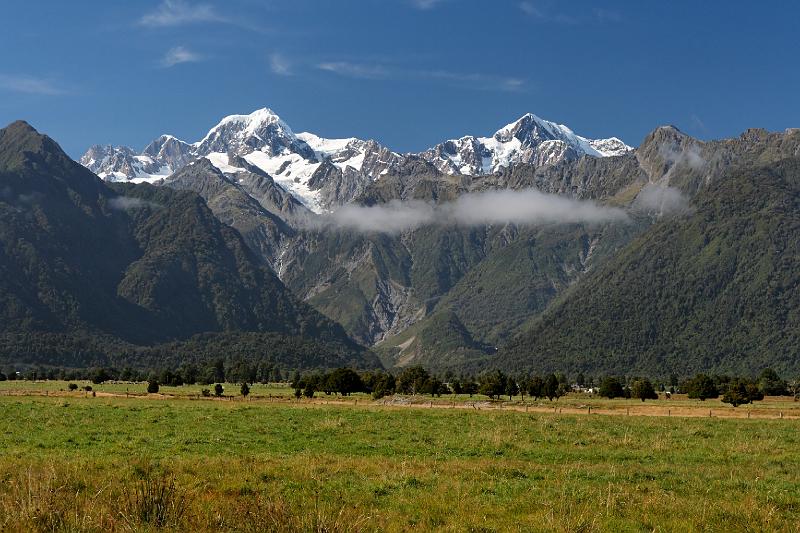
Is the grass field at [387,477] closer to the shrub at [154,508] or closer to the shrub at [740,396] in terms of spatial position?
the shrub at [154,508]

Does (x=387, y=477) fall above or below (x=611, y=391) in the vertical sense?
above

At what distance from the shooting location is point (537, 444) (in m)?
41.7

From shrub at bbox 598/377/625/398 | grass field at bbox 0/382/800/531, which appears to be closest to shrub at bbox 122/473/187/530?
grass field at bbox 0/382/800/531

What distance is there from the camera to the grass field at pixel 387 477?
718 inches

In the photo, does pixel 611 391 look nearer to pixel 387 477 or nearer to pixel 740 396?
pixel 740 396

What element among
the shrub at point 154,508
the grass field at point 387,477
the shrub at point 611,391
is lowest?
the shrub at point 611,391

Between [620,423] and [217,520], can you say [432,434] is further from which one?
[217,520]

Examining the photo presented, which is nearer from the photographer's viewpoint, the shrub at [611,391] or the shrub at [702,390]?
the shrub at [702,390]

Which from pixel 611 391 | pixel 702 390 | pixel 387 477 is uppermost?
pixel 387 477

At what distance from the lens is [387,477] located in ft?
88.8

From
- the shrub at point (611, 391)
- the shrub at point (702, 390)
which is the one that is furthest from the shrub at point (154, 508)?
the shrub at point (611, 391)

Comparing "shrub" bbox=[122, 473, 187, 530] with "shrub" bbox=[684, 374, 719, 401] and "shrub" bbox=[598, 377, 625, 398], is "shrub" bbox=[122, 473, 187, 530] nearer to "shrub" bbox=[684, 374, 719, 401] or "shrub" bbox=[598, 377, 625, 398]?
"shrub" bbox=[684, 374, 719, 401]

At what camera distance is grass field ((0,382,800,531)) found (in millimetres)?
18234

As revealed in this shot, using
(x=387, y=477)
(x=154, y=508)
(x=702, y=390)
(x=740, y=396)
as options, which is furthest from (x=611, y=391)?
(x=154, y=508)
